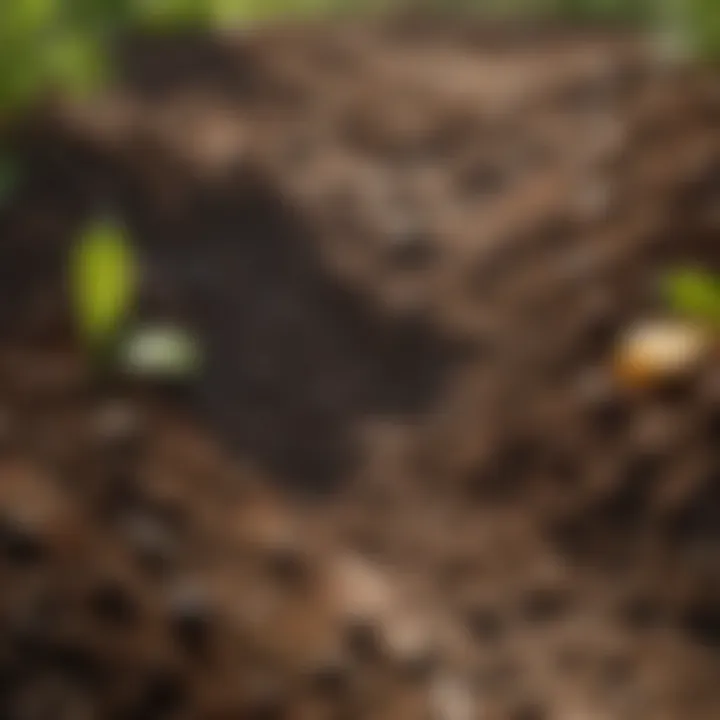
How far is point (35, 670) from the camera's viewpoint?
184cm

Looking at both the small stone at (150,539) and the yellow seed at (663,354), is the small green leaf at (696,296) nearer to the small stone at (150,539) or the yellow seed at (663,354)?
the yellow seed at (663,354)

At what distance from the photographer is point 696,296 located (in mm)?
2484

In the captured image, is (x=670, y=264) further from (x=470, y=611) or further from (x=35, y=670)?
(x=35, y=670)

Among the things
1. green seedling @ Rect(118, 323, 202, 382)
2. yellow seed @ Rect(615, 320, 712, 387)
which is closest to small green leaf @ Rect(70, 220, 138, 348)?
green seedling @ Rect(118, 323, 202, 382)

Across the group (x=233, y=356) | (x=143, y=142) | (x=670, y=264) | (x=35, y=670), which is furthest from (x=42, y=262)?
(x=670, y=264)

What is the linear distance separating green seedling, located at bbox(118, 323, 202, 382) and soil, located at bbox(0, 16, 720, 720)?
0.05 metres

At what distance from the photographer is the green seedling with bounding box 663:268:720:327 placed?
8.16ft

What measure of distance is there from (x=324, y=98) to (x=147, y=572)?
253cm

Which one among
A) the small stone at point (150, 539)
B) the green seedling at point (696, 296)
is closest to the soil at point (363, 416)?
the small stone at point (150, 539)

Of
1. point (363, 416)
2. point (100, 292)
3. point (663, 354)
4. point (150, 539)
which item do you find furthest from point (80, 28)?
point (663, 354)

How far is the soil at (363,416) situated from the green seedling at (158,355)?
5 centimetres

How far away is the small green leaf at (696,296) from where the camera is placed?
2.49 m

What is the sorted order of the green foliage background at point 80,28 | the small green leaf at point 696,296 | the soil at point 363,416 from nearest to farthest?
the soil at point 363,416
the small green leaf at point 696,296
the green foliage background at point 80,28

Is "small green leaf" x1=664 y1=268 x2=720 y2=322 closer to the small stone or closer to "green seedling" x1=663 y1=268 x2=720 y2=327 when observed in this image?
"green seedling" x1=663 y1=268 x2=720 y2=327
